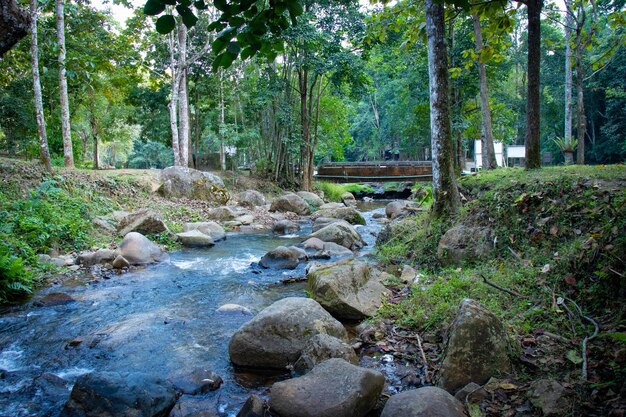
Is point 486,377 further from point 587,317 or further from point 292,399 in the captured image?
point 292,399

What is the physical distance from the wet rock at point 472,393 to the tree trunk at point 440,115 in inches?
170

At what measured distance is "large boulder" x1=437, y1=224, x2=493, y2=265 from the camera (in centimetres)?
610

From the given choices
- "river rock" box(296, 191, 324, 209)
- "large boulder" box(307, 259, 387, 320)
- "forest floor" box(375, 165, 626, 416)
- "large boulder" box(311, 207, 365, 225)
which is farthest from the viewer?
"river rock" box(296, 191, 324, 209)

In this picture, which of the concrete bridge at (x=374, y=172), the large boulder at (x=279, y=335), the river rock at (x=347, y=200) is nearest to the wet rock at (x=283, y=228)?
the river rock at (x=347, y=200)

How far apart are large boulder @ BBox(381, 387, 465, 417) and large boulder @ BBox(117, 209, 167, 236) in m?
8.79

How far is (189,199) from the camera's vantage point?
15.6 metres

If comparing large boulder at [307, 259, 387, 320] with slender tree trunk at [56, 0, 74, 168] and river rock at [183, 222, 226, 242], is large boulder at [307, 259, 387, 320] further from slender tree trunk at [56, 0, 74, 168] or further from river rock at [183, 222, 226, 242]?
slender tree trunk at [56, 0, 74, 168]

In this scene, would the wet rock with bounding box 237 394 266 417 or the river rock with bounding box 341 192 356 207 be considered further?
the river rock with bounding box 341 192 356 207

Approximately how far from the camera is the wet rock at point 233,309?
5684 mm

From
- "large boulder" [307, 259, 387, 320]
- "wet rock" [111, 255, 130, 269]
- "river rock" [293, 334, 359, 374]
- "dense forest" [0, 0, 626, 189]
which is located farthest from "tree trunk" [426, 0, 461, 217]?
"wet rock" [111, 255, 130, 269]

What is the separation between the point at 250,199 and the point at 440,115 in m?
11.7

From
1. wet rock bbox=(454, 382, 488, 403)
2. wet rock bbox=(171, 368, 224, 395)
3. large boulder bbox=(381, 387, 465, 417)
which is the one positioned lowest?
wet rock bbox=(171, 368, 224, 395)

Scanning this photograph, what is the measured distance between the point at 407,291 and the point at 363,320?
96 centimetres

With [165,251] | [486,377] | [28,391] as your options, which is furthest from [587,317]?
[165,251]
